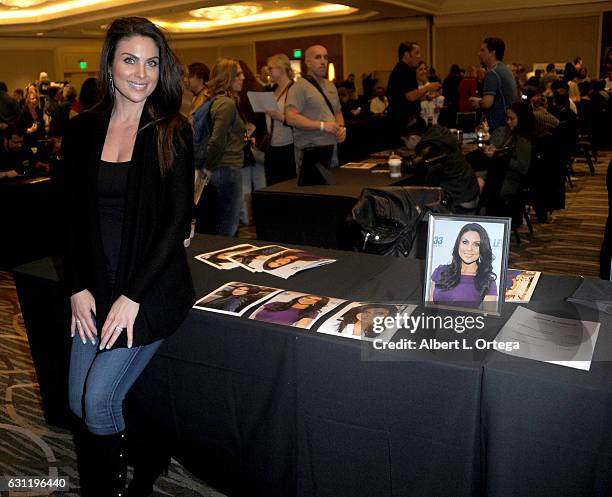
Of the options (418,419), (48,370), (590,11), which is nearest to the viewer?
(418,419)

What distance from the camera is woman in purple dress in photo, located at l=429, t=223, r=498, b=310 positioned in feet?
5.13

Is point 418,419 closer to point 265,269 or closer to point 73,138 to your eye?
point 265,269

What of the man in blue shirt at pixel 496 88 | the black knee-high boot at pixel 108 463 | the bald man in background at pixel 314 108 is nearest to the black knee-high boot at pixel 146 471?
the black knee-high boot at pixel 108 463

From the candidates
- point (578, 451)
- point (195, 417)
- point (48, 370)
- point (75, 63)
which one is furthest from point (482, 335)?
point (75, 63)

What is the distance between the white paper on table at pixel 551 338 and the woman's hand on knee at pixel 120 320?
896mm

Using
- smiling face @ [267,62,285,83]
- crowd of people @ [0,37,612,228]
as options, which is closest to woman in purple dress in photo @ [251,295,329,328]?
crowd of people @ [0,37,612,228]

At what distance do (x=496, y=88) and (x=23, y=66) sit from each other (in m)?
14.8

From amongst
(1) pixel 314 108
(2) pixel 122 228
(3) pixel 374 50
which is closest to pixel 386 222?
(2) pixel 122 228

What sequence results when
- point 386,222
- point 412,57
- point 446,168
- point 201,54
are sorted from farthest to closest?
point 201,54
point 412,57
point 446,168
point 386,222

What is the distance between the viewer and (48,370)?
7.78 ft

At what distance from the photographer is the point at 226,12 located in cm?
1512

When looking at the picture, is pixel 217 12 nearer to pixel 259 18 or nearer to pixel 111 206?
pixel 259 18

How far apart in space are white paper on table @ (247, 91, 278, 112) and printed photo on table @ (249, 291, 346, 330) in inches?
119

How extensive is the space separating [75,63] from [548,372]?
1811 cm
